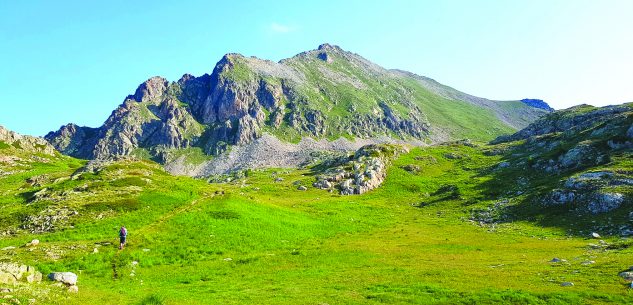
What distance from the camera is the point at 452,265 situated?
122ft

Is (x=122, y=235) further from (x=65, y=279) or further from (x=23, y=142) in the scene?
(x=23, y=142)

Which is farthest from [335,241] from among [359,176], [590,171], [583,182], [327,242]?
[359,176]

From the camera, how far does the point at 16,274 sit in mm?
24188

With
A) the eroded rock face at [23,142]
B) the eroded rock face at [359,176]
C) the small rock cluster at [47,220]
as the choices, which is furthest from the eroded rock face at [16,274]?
the eroded rock face at [23,142]

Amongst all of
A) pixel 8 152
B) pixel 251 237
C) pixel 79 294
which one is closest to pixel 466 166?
pixel 251 237

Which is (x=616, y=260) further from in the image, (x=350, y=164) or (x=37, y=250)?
(x=350, y=164)

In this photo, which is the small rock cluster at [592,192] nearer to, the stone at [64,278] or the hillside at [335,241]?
the hillside at [335,241]

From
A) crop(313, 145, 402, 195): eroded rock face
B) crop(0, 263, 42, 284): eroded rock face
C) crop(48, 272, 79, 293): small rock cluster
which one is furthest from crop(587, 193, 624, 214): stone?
crop(0, 263, 42, 284): eroded rock face

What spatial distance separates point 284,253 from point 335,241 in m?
11.0

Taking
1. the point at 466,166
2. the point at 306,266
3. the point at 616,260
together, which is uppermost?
the point at 466,166

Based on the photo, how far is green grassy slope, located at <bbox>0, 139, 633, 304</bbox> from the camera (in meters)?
26.5

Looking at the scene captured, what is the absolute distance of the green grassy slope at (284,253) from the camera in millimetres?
26453

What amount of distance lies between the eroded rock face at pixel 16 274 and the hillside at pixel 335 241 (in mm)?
861

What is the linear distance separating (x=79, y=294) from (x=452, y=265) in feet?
101
